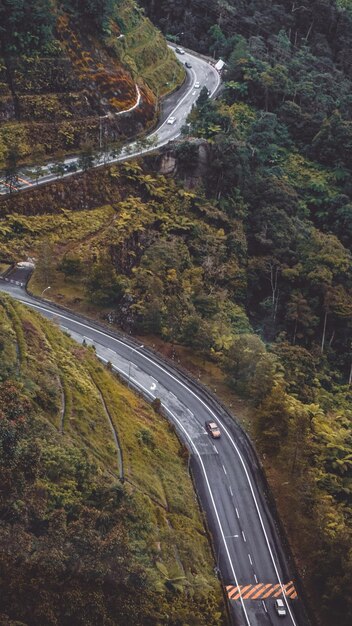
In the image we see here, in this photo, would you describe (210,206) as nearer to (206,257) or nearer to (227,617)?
(206,257)

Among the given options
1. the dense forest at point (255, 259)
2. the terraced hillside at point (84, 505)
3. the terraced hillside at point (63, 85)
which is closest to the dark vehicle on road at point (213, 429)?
the dense forest at point (255, 259)

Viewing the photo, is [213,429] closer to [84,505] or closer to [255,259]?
[84,505]

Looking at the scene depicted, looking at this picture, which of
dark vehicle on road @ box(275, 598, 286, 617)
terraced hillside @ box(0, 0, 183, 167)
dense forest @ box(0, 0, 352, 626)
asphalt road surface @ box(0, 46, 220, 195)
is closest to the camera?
dark vehicle on road @ box(275, 598, 286, 617)

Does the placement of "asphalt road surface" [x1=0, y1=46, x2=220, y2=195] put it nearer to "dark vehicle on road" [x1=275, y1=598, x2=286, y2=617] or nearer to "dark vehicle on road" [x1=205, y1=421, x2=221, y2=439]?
"dark vehicle on road" [x1=205, y1=421, x2=221, y2=439]

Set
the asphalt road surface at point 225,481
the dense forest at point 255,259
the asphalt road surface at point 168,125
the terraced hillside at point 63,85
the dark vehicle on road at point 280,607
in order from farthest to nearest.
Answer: the terraced hillside at point 63,85, the asphalt road surface at point 168,125, the dense forest at point 255,259, the asphalt road surface at point 225,481, the dark vehicle on road at point 280,607

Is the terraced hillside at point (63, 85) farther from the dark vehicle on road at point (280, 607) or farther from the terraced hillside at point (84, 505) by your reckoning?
the dark vehicle on road at point (280, 607)

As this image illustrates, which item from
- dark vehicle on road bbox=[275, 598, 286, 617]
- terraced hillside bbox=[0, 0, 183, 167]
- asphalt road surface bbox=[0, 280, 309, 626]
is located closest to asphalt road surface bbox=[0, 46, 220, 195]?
terraced hillside bbox=[0, 0, 183, 167]
